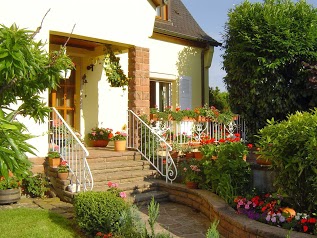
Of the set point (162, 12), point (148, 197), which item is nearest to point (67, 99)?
point (148, 197)

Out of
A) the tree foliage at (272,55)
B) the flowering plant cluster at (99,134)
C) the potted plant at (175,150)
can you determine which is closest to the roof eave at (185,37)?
the tree foliage at (272,55)

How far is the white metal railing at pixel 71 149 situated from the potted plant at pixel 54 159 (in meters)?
0.09

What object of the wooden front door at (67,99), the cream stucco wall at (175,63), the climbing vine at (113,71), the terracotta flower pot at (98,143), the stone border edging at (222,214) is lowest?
the stone border edging at (222,214)

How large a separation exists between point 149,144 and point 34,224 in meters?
3.62

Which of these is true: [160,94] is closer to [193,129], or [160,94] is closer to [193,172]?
[193,129]

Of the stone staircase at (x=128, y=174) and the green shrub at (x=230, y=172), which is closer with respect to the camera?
the green shrub at (x=230, y=172)

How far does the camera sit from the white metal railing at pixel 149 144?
26.0 feet

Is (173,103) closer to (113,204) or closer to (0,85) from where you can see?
(113,204)

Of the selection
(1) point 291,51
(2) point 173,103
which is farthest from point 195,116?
(1) point 291,51

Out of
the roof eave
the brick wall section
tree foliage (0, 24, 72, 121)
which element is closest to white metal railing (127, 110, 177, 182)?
the brick wall section

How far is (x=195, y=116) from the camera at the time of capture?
1033cm

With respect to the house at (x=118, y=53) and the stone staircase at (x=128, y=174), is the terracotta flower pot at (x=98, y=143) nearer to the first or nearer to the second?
the house at (x=118, y=53)

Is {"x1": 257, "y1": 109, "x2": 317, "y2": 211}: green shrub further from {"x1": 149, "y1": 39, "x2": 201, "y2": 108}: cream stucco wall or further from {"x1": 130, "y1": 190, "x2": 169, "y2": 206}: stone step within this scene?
{"x1": 149, "y1": 39, "x2": 201, "y2": 108}: cream stucco wall

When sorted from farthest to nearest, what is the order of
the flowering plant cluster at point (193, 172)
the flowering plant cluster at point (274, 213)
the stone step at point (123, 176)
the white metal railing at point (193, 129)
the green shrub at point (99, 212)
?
the white metal railing at point (193, 129), the stone step at point (123, 176), the flowering plant cluster at point (193, 172), the green shrub at point (99, 212), the flowering plant cluster at point (274, 213)
